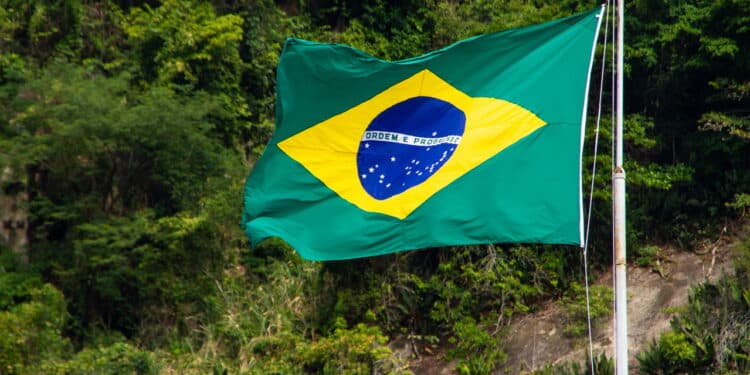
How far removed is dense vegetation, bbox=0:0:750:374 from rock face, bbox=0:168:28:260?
0.12 m

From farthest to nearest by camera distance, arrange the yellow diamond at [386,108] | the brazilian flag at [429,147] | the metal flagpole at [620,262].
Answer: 1. the yellow diamond at [386,108]
2. the brazilian flag at [429,147]
3. the metal flagpole at [620,262]

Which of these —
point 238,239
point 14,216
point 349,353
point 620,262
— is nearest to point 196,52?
point 238,239

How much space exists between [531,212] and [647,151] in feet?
31.5

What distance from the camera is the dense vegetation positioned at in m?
16.4

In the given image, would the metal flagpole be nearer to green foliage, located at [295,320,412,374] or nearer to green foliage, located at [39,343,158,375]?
green foliage, located at [295,320,412,374]

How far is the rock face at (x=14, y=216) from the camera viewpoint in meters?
18.4

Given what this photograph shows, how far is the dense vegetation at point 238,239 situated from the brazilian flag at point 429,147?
6.00 meters

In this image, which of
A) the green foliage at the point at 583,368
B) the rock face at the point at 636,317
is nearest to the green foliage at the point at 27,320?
the rock face at the point at 636,317

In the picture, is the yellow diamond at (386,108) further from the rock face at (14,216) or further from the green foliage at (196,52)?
the green foliage at (196,52)

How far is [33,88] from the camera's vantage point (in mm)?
18344

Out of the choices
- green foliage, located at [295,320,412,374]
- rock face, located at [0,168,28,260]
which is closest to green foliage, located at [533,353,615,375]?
green foliage, located at [295,320,412,374]

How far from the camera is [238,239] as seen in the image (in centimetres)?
1859

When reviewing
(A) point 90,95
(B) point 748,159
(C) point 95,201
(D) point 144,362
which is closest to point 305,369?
(D) point 144,362

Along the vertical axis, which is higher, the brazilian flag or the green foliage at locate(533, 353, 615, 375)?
the brazilian flag
